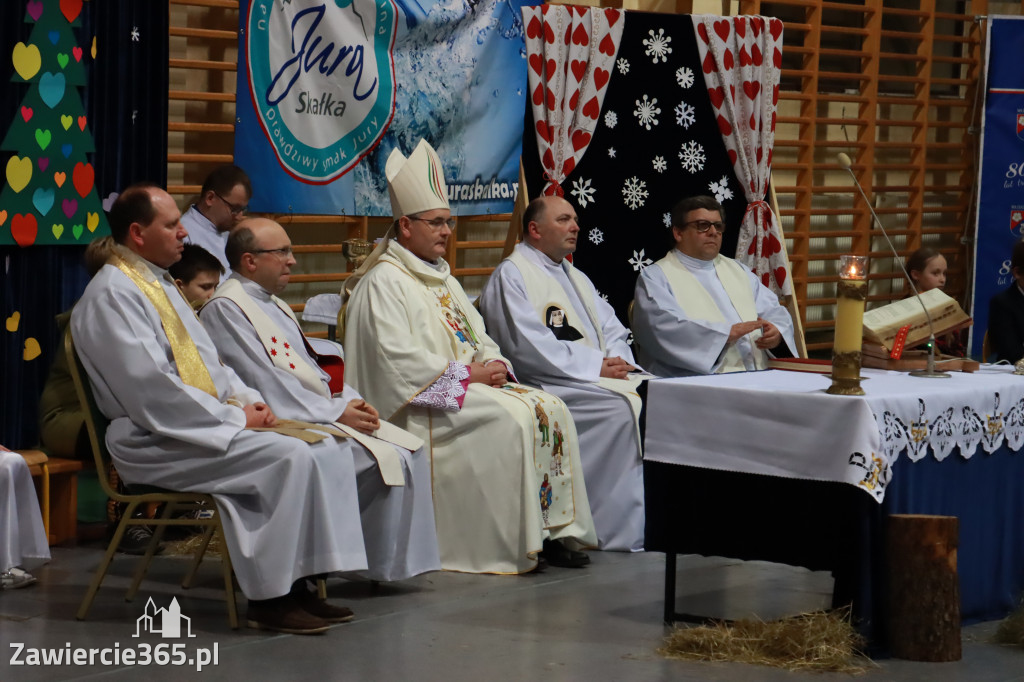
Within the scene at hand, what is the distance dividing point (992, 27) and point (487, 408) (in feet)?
18.6

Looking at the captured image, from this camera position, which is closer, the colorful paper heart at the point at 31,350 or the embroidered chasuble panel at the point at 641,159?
the colorful paper heart at the point at 31,350

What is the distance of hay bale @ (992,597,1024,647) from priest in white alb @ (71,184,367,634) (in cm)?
174

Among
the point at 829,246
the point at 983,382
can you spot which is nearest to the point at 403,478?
the point at 983,382

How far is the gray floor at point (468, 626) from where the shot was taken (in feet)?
12.0

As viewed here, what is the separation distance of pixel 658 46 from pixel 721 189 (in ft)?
2.55

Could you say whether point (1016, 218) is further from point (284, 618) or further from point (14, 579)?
point (14, 579)

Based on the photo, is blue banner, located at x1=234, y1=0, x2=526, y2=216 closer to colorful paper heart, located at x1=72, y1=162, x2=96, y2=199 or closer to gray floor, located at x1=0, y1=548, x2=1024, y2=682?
colorful paper heart, located at x1=72, y1=162, x2=96, y2=199

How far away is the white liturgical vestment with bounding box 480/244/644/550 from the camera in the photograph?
5.43 meters

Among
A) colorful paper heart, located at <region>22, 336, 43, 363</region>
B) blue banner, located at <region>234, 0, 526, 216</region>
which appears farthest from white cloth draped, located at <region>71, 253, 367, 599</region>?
blue banner, located at <region>234, 0, 526, 216</region>

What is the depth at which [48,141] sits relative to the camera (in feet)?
17.4

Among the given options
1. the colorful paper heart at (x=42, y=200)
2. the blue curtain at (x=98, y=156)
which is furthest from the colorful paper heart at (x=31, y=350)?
the colorful paper heart at (x=42, y=200)

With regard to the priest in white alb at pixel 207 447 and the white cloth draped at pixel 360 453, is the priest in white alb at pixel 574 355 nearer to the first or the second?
the white cloth draped at pixel 360 453

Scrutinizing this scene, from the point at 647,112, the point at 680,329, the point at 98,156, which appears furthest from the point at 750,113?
the point at 98,156

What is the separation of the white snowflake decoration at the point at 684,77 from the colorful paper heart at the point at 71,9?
3020 millimetres
